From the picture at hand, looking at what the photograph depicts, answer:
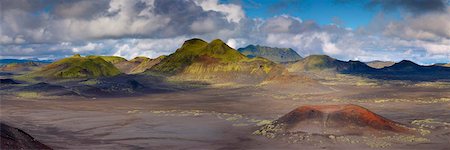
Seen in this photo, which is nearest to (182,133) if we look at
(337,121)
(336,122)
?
(336,122)

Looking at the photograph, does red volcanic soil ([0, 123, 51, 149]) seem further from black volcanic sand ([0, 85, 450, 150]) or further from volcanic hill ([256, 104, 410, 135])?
volcanic hill ([256, 104, 410, 135])

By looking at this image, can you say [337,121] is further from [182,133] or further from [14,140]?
[14,140]

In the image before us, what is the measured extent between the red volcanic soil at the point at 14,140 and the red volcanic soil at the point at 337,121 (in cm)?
2792

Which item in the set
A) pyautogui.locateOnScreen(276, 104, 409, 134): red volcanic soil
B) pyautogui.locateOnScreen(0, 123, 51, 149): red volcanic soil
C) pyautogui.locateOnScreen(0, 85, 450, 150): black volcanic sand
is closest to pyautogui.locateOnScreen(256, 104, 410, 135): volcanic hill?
pyautogui.locateOnScreen(276, 104, 409, 134): red volcanic soil

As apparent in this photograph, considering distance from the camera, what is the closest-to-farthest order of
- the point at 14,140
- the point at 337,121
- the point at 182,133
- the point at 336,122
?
1. the point at 14,140
2. the point at 336,122
3. the point at 337,121
4. the point at 182,133

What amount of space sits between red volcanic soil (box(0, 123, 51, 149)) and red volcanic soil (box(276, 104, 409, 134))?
27.9m

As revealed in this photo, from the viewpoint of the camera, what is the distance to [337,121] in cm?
5156

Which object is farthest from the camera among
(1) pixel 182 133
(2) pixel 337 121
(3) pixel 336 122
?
(1) pixel 182 133

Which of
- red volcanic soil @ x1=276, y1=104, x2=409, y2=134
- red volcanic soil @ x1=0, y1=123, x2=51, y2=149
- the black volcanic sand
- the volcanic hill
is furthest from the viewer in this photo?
red volcanic soil @ x1=276, y1=104, x2=409, y2=134

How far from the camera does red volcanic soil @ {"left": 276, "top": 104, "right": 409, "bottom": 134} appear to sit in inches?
1966

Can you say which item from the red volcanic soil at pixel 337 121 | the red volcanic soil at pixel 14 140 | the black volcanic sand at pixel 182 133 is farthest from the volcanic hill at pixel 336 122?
the red volcanic soil at pixel 14 140

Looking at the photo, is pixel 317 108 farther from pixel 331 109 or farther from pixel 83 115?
pixel 83 115

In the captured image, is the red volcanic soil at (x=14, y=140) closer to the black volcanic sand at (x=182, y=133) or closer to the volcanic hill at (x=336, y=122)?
the black volcanic sand at (x=182, y=133)

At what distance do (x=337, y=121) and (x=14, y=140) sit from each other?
113 feet
